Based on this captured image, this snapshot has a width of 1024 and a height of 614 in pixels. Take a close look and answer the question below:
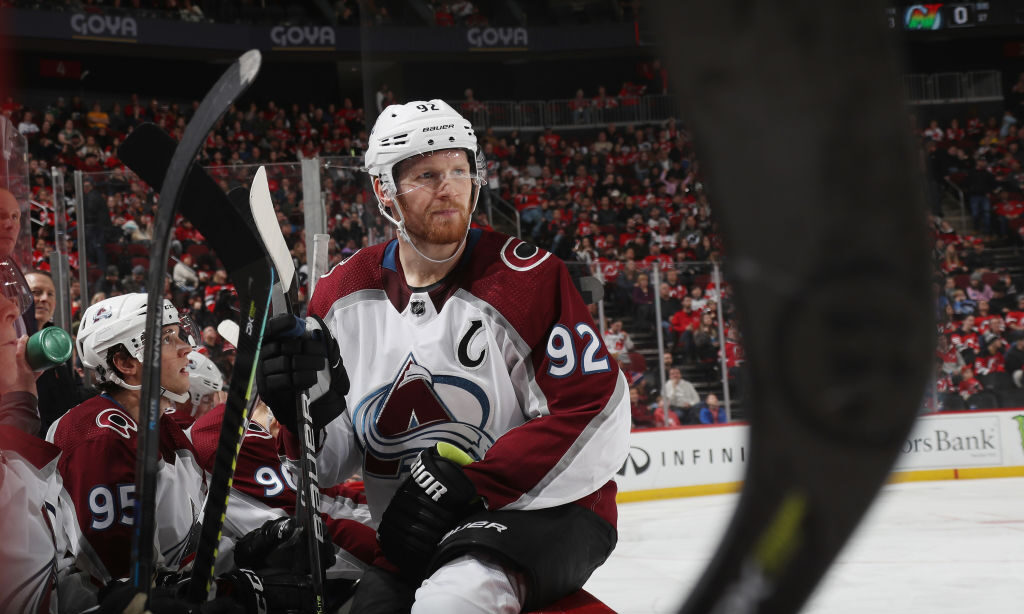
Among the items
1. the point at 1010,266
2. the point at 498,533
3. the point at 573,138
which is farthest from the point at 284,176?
the point at 573,138

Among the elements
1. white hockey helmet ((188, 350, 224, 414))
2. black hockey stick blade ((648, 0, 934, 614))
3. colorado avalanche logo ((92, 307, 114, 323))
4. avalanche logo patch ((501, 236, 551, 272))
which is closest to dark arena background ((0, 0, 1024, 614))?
black hockey stick blade ((648, 0, 934, 614))

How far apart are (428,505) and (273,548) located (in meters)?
0.76

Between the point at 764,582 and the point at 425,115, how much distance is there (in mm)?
1604

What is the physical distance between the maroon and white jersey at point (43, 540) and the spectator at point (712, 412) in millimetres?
6218

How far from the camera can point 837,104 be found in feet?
1.24

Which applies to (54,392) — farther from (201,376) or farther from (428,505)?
(428,505)

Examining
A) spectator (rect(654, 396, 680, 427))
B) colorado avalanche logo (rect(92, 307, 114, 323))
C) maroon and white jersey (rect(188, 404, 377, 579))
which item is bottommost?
spectator (rect(654, 396, 680, 427))

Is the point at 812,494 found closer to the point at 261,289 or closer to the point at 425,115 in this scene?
the point at 261,289

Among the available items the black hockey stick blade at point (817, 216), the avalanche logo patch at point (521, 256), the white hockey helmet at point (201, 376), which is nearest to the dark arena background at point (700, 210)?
the black hockey stick blade at point (817, 216)

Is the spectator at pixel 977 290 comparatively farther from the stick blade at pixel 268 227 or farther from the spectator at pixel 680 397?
the stick blade at pixel 268 227

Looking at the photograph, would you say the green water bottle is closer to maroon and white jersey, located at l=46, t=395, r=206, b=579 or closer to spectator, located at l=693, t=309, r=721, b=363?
maroon and white jersey, located at l=46, t=395, r=206, b=579

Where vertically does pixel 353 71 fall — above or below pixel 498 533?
above

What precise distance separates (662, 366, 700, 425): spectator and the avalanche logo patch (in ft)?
Answer: 19.7

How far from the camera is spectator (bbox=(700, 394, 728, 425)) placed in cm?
784
